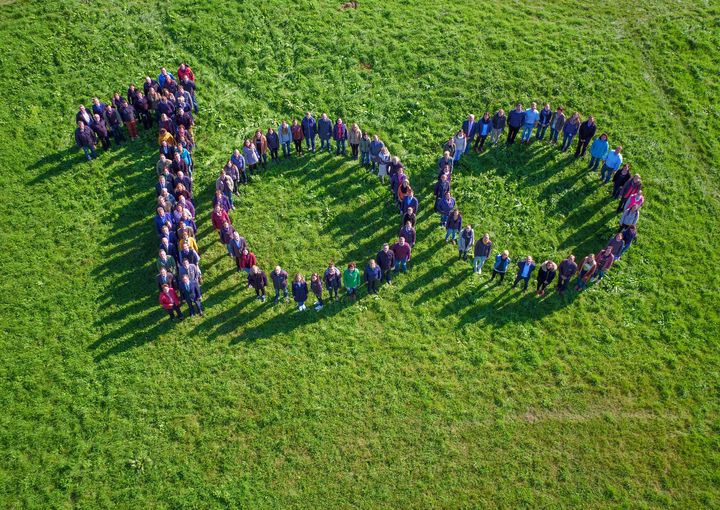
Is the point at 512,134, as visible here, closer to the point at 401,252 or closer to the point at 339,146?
the point at 339,146

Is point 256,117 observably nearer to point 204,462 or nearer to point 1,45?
point 1,45

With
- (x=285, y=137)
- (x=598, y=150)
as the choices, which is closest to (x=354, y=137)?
(x=285, y=137)

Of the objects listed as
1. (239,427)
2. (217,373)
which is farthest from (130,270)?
(239,427)

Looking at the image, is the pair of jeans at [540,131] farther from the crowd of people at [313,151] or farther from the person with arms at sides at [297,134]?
the person with arms at sides at [297,134]

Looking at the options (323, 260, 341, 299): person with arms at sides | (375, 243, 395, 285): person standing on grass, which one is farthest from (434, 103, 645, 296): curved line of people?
(323, 260, 341, 299): person with arms at sides

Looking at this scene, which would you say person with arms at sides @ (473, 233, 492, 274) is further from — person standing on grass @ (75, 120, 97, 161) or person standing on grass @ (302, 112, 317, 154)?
person standing on grass @ (75, 120, 97, 161)

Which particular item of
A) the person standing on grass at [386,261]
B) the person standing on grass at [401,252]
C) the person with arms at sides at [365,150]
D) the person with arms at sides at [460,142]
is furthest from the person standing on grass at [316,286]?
the person with arms at sides at [460,142]
